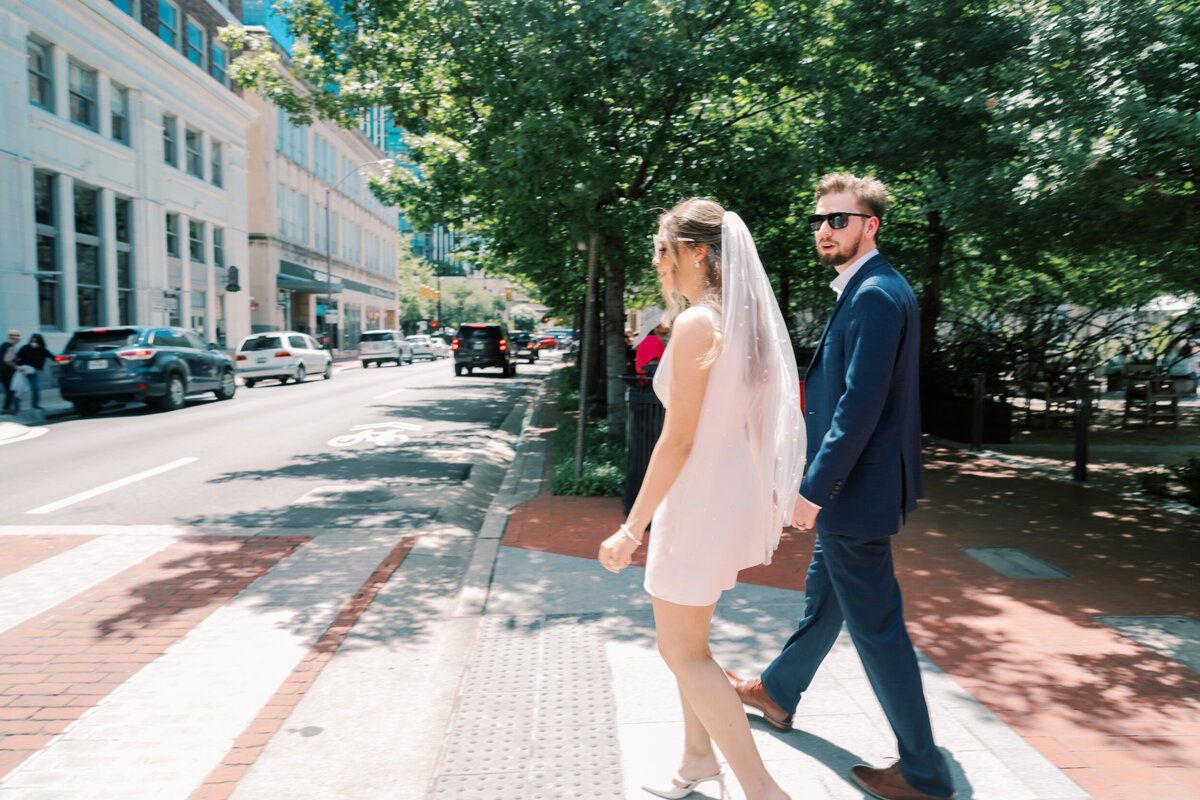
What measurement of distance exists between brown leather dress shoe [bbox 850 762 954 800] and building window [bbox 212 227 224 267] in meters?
38.2

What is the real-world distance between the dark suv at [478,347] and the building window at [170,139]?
12224 mm

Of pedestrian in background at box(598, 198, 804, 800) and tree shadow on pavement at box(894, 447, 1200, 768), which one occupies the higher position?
pedestrian in background at box(598, 198, 804, 800)

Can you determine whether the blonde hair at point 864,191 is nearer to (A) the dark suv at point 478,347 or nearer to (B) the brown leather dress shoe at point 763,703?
(B) the brown leather dress shoe at point 763,703

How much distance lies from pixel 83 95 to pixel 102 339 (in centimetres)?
Result: 1302

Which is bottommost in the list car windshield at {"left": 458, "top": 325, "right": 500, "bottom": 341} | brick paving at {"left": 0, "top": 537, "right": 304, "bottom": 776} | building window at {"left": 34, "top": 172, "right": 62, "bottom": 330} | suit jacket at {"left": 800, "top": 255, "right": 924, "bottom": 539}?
brick paving at {"left": 0, "top": 537, "right": 304, "bottom": 776}

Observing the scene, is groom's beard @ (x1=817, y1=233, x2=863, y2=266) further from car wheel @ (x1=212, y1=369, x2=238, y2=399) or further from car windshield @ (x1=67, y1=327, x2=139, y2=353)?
car wheel @ (x1=212, y1=369, x2=238, y2=399)

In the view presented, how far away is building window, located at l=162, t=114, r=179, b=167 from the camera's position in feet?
103

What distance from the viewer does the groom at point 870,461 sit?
2.64 m

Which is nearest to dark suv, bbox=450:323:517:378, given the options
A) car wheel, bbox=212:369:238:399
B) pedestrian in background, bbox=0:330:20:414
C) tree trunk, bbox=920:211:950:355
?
car wheel, bbox=212:369:238:399

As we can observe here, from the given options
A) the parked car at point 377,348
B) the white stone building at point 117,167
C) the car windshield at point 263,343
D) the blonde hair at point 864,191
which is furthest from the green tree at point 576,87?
the parked car at point 377,348

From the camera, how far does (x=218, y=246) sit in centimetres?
3691

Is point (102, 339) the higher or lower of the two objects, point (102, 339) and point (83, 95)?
the lower

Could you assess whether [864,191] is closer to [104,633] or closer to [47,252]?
[104,633]

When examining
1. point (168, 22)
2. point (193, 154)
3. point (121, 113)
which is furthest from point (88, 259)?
point (168, 22)
